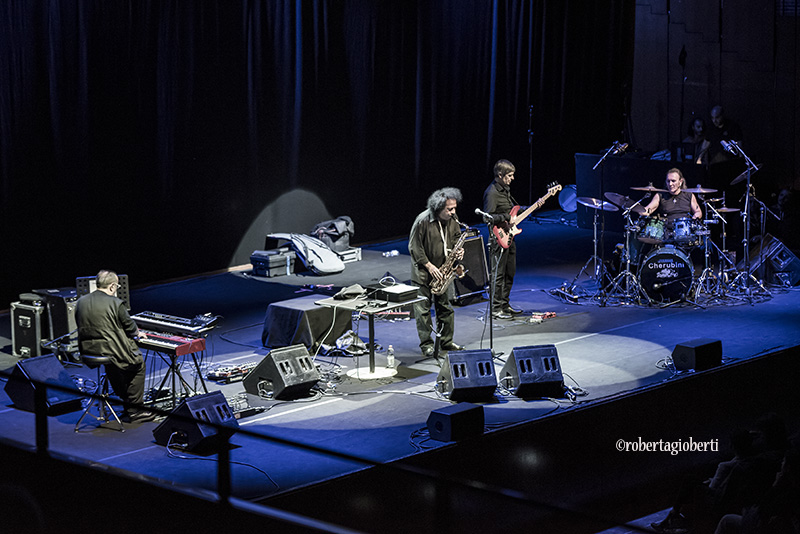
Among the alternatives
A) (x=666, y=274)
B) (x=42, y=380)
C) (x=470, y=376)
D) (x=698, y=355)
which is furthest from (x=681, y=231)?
(x=42, y=380)

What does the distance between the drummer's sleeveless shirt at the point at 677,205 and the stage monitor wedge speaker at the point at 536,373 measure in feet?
11.5

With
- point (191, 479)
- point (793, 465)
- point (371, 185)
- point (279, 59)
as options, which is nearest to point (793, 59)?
point (371, 185)

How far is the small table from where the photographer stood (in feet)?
29.9

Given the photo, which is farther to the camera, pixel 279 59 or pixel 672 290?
pixel 279 59

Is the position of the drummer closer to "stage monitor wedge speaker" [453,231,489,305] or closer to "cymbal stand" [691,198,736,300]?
"cymbal stand" [691,198,736,300]

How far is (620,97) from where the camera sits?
19297 mm

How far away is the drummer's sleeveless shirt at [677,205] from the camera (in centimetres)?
1162

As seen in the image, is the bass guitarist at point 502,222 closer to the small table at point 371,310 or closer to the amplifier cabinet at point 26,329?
the small table at point 371,310

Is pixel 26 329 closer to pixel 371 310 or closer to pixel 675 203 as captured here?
pixel 371 310

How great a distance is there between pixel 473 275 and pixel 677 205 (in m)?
2.38

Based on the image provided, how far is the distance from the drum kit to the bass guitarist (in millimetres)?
1246

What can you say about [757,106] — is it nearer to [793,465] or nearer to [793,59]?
[793,59]

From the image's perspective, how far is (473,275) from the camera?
39.5 ft

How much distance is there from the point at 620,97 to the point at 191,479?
1412 cm
